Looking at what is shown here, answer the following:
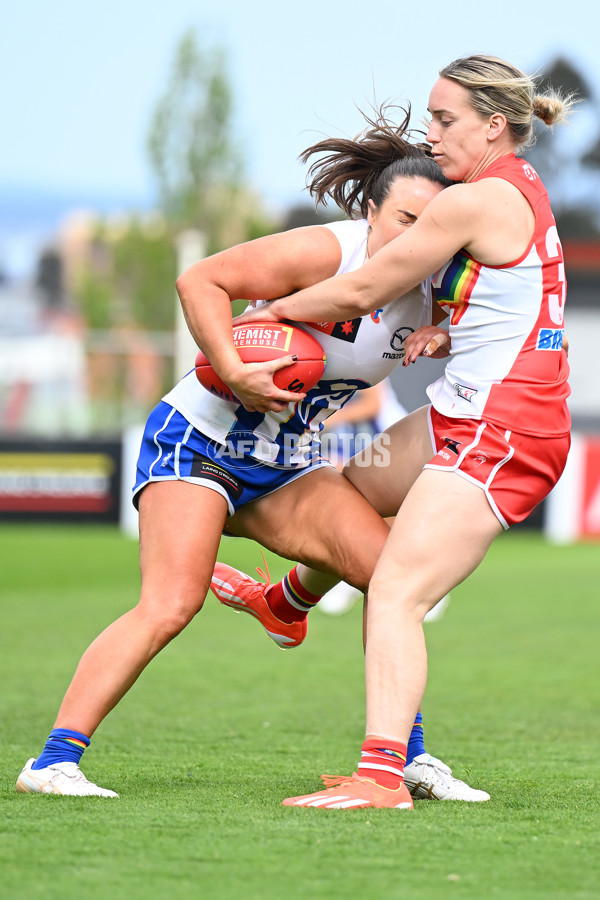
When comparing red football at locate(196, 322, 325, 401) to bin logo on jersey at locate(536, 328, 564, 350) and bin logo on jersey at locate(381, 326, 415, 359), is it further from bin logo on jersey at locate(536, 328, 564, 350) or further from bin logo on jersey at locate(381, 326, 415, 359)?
bin logo on jersey at locate(536, 328, 564, 350)

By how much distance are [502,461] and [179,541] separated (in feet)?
3.23

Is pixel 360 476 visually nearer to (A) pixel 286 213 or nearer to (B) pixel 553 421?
(B) pixel 553 421

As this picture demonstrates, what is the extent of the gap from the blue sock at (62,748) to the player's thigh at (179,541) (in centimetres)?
44

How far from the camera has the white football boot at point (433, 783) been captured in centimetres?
359

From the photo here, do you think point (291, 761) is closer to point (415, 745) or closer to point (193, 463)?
point (415, 745)

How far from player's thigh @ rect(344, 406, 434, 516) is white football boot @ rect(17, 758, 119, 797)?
1.26 m

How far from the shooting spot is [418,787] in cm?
366

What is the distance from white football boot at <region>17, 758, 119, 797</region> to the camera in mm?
3422

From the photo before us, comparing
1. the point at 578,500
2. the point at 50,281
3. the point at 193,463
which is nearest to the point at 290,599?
the point at 193,463

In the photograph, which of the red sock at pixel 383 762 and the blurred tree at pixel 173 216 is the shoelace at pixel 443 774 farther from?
the blurred tree at pixel 173 216

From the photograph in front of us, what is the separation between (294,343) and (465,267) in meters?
0.55

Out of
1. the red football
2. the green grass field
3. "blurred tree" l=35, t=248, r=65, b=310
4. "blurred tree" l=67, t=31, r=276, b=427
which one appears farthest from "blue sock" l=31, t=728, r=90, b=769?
"blurred tree" l=35, t=248, r=65, b=310

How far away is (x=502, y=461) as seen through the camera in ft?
11.1

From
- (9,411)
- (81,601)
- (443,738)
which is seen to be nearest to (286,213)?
(9,411)
